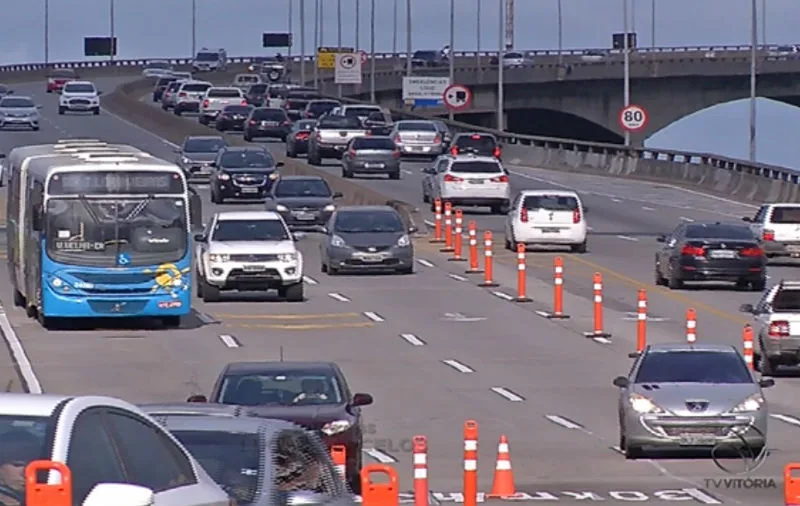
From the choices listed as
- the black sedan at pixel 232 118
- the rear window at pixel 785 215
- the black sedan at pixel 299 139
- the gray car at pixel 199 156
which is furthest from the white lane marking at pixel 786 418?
the black sedan at pixel 232 118

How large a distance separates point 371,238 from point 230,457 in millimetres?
32117

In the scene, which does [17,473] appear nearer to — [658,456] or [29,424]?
[29,424]

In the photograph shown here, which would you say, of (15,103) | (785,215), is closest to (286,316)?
(785,215)

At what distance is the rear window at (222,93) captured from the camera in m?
100

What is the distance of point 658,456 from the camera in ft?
74.9

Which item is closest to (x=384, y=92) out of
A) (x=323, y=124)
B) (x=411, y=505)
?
(x=323, y=124)

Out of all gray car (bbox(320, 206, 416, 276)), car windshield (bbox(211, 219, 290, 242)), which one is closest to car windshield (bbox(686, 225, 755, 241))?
gray car (bbox(320, 206, 416, 276))

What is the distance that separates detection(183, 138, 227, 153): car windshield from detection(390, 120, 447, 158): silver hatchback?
1083 centimetres

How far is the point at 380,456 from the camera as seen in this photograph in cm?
2223

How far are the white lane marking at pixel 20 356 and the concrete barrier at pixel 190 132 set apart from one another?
18241 mm

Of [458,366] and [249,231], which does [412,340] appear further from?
[249,231]

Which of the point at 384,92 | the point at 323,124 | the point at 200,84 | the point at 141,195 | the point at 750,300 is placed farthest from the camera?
the point at 384,92

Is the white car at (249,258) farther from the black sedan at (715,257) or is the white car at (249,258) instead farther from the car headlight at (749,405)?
the car headlight at (749,405)

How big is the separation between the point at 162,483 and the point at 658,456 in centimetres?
1502
